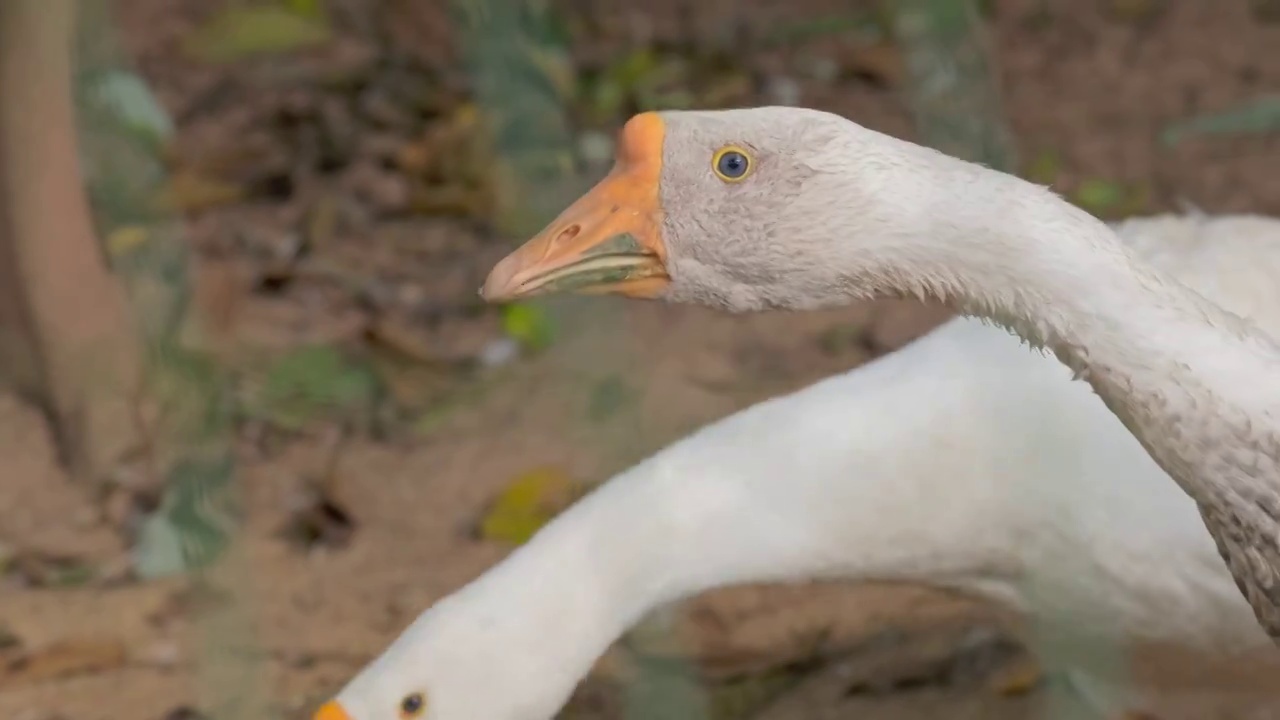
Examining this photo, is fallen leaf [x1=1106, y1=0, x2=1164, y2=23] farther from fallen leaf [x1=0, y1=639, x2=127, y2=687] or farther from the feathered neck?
the feathered neck

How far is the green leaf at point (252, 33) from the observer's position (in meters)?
3.03

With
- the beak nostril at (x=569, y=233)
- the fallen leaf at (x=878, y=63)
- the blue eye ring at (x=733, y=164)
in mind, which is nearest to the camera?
the blue eye ring at (x=733, y=164)

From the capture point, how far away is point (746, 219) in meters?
1.31

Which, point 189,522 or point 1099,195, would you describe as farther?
point 1099,195

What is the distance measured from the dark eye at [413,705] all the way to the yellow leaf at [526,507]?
1.05m

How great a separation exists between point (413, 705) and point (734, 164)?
0.62 m

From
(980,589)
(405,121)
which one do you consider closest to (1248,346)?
(980,589)

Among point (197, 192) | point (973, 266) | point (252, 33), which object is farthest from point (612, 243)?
point (197, 192)

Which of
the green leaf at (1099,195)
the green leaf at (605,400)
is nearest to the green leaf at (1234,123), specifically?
the green leaf at (1099,195)

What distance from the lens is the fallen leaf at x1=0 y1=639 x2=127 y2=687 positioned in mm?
2385

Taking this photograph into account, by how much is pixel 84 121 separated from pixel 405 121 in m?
1.21

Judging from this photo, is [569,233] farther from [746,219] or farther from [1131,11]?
[1131,11]

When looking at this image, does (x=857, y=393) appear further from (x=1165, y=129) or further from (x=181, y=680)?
(x=1165, y=129)

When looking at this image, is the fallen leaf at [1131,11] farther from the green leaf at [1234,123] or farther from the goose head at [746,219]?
the goose head at [746,219]
